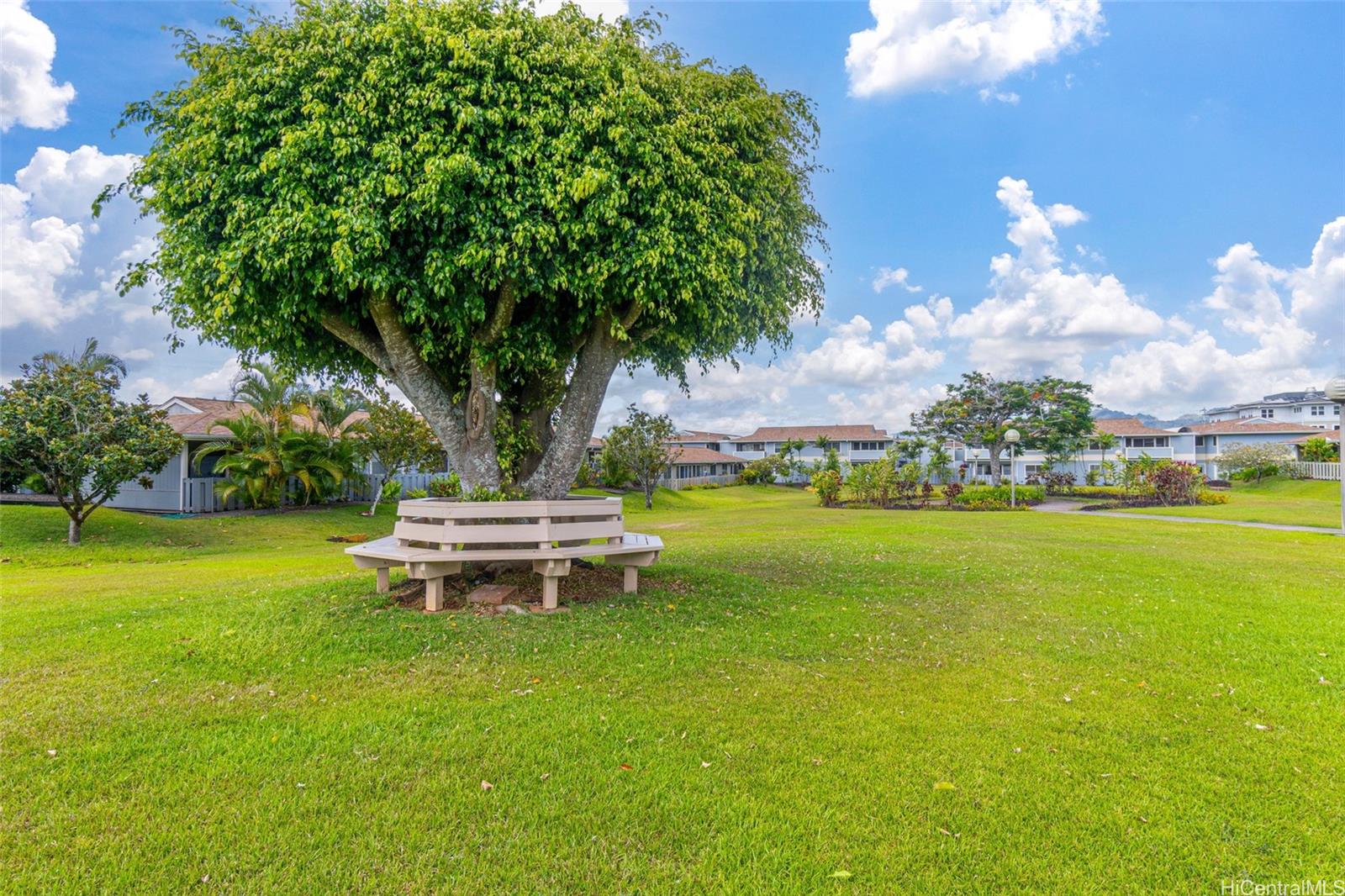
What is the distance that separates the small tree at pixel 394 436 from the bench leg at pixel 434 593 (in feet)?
69.1

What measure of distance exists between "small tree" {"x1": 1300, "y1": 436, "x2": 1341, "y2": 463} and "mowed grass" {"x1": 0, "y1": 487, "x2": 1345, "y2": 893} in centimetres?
4197

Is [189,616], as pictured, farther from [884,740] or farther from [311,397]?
[311,397]

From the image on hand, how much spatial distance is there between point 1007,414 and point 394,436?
1358 inches

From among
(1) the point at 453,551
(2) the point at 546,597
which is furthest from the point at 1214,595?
(1) the point at 453,551

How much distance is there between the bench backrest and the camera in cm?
707

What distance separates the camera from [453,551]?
728 cm

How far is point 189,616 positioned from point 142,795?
432 cm

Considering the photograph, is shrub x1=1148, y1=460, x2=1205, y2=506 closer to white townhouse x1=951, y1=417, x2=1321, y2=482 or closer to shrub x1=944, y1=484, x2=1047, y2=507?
shrub x1=944, y1=484, x2=1047, y2=507

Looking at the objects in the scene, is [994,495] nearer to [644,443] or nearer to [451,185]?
[644,443]

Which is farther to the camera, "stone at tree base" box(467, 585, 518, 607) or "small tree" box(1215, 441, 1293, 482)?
"small tree" box(1215, 441, 1293, 482)

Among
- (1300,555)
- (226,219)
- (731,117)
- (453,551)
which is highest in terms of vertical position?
(731,117)

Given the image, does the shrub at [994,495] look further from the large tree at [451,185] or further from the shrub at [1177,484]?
the large tree at [451,185]

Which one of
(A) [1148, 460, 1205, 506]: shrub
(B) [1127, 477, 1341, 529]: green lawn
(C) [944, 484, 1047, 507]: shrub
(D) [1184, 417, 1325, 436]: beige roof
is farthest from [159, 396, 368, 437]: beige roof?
(D) [1184, 417, 1325, 436]: beige roof

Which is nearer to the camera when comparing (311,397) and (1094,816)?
(1094,816)
